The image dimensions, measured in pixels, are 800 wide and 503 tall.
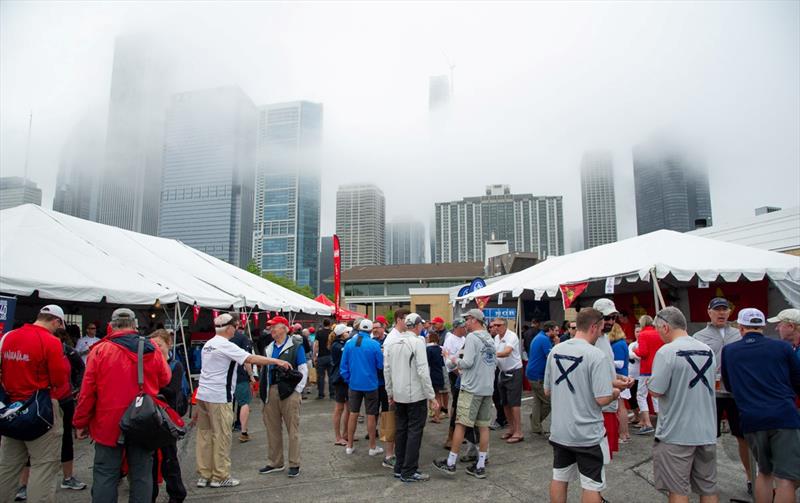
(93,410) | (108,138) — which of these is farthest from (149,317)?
(108,138)

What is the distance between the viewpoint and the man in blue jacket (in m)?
6.11

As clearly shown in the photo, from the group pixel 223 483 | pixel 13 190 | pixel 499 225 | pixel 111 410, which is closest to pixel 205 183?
pixel 13 190

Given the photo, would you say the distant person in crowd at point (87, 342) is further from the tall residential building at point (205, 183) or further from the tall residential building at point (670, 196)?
the tall residential building at point (205, 183)

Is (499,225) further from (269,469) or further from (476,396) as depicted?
(269,469)

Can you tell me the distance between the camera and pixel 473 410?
208 inches

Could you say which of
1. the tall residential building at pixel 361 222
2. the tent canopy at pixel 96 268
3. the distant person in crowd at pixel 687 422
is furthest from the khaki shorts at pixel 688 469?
the tall residential building at pixel 361 222

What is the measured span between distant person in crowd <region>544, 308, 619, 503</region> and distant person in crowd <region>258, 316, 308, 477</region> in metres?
3.06

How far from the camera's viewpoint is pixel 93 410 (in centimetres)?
341

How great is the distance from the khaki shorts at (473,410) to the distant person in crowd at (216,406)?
2.11 m

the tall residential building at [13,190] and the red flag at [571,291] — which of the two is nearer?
the red flag at [571,291]

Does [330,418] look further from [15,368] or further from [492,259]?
[492,259]

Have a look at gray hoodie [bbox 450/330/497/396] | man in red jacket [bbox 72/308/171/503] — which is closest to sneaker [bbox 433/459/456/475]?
gray hoodie [bbox 450/330/497/396]

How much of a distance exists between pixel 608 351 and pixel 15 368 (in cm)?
587

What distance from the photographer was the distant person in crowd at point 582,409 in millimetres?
3348
